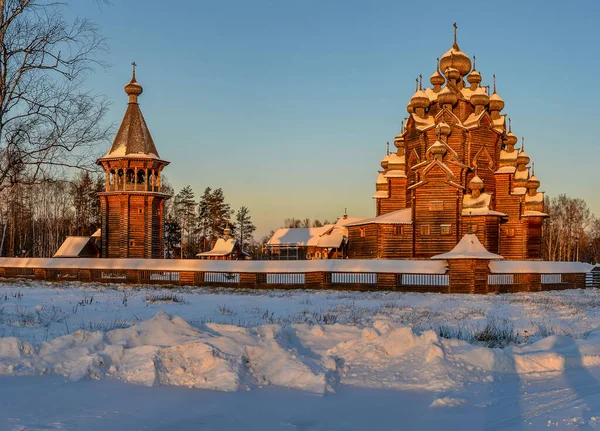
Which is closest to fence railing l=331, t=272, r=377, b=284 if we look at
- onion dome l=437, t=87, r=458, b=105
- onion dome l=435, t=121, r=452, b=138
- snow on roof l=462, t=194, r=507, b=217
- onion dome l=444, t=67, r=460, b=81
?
snow on roof l=462, t=194, r=507, b=217

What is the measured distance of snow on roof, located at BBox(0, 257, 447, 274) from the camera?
82.4 ft

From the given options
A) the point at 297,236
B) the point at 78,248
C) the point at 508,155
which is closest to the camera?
the point at 78,248

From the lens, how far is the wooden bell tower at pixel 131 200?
35.8m

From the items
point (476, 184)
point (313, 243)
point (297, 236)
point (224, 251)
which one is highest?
point (476, 184)

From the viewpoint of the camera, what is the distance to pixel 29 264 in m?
30.7

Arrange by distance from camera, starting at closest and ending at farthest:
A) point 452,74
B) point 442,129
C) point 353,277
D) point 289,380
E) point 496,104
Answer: point 289,380 → point 353,277 → point 442,129 → point 452,74 → point 496,104

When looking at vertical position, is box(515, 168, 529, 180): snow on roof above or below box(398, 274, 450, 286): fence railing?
above

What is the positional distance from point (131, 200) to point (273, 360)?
31.5 metres

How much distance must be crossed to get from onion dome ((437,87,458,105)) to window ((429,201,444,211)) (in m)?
7.92

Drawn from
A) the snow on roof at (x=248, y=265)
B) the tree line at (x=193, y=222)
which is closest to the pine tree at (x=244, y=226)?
the tree line at (x=193, y=222)

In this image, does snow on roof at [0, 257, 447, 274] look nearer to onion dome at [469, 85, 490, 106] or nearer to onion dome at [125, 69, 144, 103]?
onion dome at [125, 69, 144, 103]

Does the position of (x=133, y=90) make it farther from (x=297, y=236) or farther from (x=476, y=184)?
(x=297, y=236)

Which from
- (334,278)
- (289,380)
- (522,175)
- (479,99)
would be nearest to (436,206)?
(479,99)

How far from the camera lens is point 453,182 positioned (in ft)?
118
